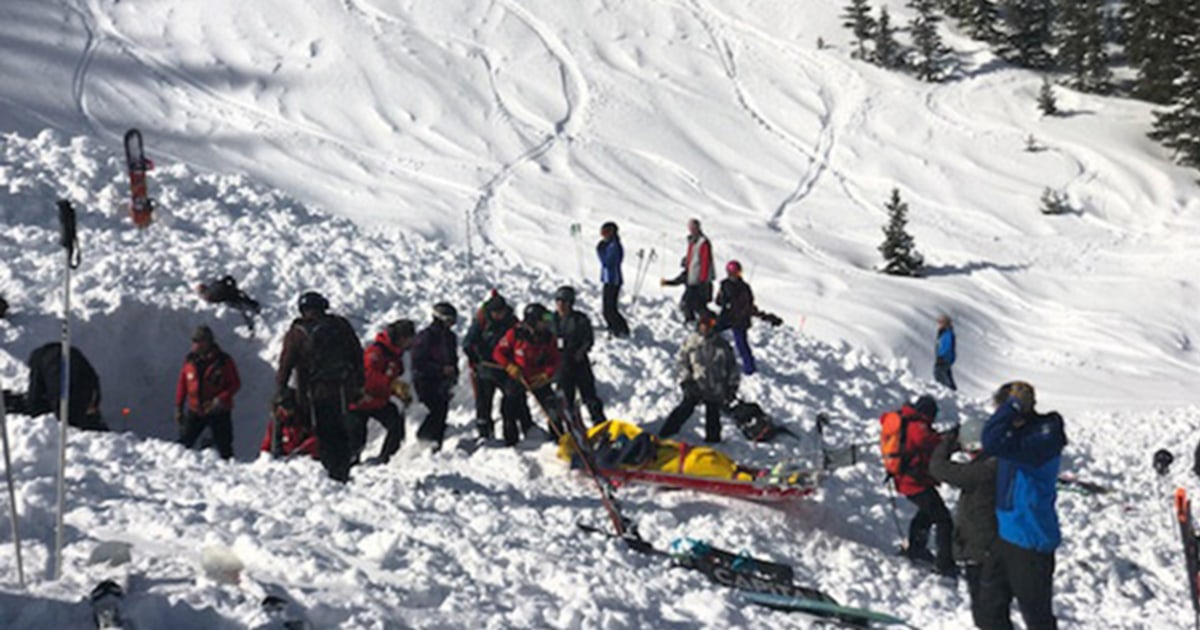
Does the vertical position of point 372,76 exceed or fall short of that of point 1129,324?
it exceeds it

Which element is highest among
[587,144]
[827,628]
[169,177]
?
[587,144]

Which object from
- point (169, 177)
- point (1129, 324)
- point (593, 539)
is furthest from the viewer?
point (1129, 324)

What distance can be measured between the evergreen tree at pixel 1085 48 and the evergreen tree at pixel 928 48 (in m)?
3.81

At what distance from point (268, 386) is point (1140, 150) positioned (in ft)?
91.5

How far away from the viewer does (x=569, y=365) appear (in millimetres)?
11359

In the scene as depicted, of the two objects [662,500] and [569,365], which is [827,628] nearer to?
[662,500]

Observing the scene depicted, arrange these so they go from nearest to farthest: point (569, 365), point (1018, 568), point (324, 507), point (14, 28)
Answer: point (1018, 568) → point (324, 507) → point (569, 365) → point (14, 28)

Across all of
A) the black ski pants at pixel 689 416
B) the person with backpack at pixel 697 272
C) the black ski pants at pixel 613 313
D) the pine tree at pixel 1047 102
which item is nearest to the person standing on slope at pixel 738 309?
the person with backpack at pixel 697 272

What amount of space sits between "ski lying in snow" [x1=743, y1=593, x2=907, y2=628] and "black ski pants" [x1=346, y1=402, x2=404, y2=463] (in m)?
3.97

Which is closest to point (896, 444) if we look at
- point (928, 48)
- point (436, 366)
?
point (436, 366)

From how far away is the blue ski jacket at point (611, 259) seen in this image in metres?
14.2

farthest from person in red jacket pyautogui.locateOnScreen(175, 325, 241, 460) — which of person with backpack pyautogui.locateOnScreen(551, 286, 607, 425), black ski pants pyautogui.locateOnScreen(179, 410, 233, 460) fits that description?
person with backpack pyautogui.locateOnScreen(551, 286, 607, 425)

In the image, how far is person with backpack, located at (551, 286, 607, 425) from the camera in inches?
438

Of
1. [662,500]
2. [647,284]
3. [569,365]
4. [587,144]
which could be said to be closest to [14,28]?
[587,144]
